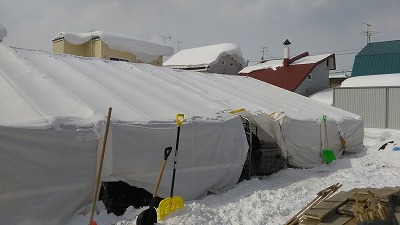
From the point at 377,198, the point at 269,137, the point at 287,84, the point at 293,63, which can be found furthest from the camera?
the point at 293,63

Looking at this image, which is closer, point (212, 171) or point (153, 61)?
point (212, 171)

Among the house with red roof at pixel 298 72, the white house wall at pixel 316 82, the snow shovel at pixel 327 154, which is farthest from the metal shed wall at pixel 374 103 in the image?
the snow shovel at pixel 327 154

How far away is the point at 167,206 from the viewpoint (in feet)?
16.6

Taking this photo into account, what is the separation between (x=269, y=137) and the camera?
30.7 feet

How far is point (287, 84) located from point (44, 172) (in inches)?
737

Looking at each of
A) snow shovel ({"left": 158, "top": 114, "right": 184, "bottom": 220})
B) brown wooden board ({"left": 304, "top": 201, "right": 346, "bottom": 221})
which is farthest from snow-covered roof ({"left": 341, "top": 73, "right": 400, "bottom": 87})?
snow shovel ({"left": 158, "top": 114, "right": 184, "bottom": 220})

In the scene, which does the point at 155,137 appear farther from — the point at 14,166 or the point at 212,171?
the point at 14,166

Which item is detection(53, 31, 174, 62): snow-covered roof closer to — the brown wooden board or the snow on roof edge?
the snow on roof edge

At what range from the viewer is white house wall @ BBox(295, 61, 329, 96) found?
73.5 ft

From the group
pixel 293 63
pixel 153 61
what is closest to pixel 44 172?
pixel 153 61

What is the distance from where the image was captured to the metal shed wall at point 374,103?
54.6 ft

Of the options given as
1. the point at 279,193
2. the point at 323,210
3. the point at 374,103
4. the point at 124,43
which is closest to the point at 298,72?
the point at 374,103

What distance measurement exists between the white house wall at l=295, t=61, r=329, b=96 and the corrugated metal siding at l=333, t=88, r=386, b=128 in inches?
150

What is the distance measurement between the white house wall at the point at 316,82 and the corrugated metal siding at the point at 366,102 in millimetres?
3821
